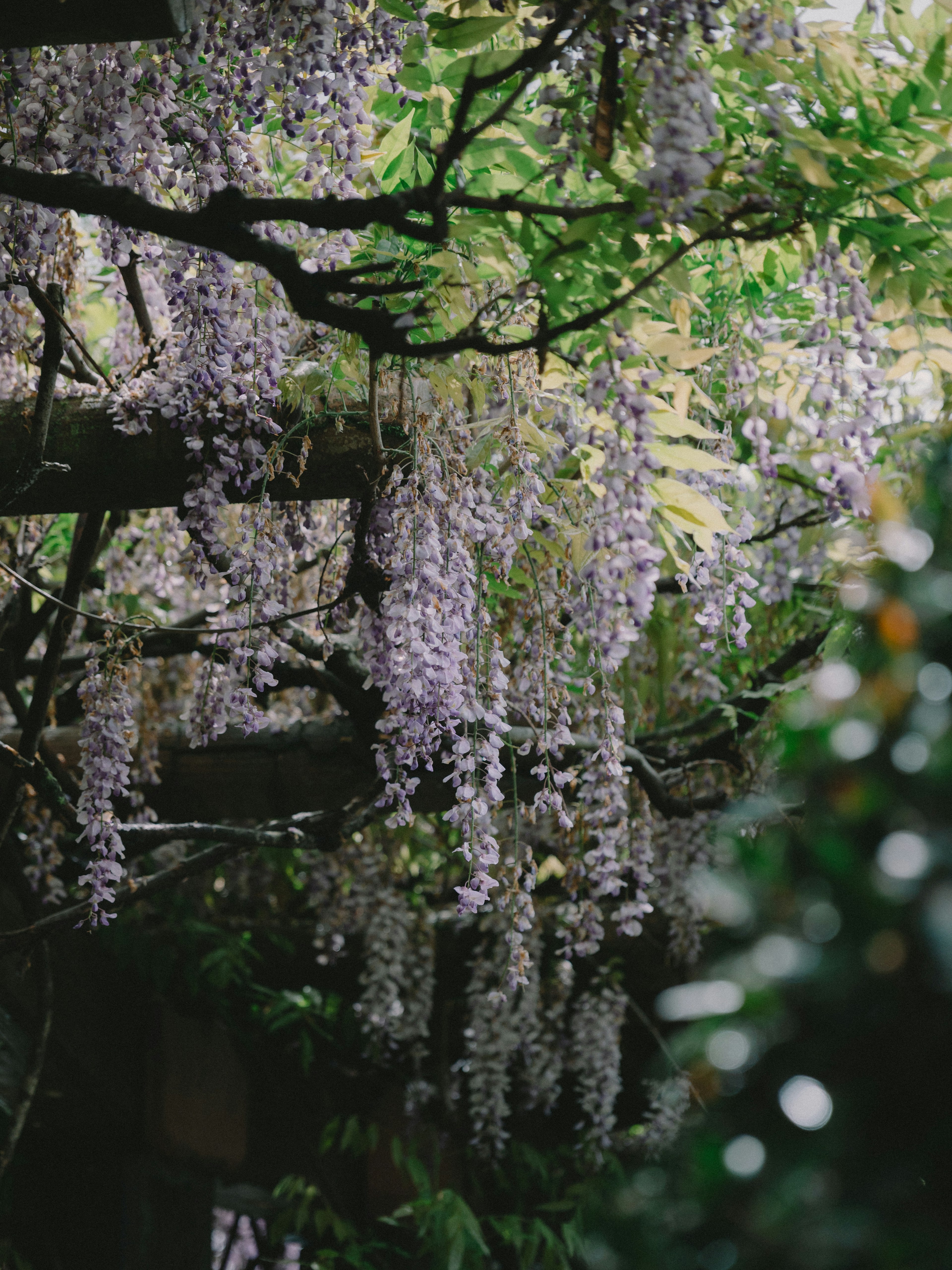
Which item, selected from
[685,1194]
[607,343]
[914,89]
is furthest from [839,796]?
[914,89]

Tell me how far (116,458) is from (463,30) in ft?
3.23

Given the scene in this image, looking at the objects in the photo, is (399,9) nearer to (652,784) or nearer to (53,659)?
(53,659)

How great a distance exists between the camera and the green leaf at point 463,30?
139 centimetres

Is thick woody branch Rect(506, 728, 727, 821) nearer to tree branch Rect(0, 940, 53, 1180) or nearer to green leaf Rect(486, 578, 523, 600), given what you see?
green leaf Rect(486, 578, 523, 600)

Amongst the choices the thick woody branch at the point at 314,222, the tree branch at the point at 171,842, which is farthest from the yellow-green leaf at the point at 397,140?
the tree branch at the point at 171,842

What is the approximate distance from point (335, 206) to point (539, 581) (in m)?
1.29

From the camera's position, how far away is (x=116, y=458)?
6.54 ft

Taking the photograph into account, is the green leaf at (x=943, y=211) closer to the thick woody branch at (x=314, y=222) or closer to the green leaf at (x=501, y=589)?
the thick woody branch at (x=314, y=222)

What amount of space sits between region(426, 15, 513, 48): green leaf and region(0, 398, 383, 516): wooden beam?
741 mm

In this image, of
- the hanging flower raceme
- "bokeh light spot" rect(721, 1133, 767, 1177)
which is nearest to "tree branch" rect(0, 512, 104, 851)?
the hanging flower raceme

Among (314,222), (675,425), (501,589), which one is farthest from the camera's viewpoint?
(501,589)

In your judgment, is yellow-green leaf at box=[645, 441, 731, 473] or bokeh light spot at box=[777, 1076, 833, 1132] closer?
bokeh light spot at box=[777, 1076, 833, 1132]

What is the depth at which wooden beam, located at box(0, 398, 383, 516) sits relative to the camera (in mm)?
1983

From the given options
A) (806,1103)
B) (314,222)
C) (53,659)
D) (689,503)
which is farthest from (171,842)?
(806,1103)
